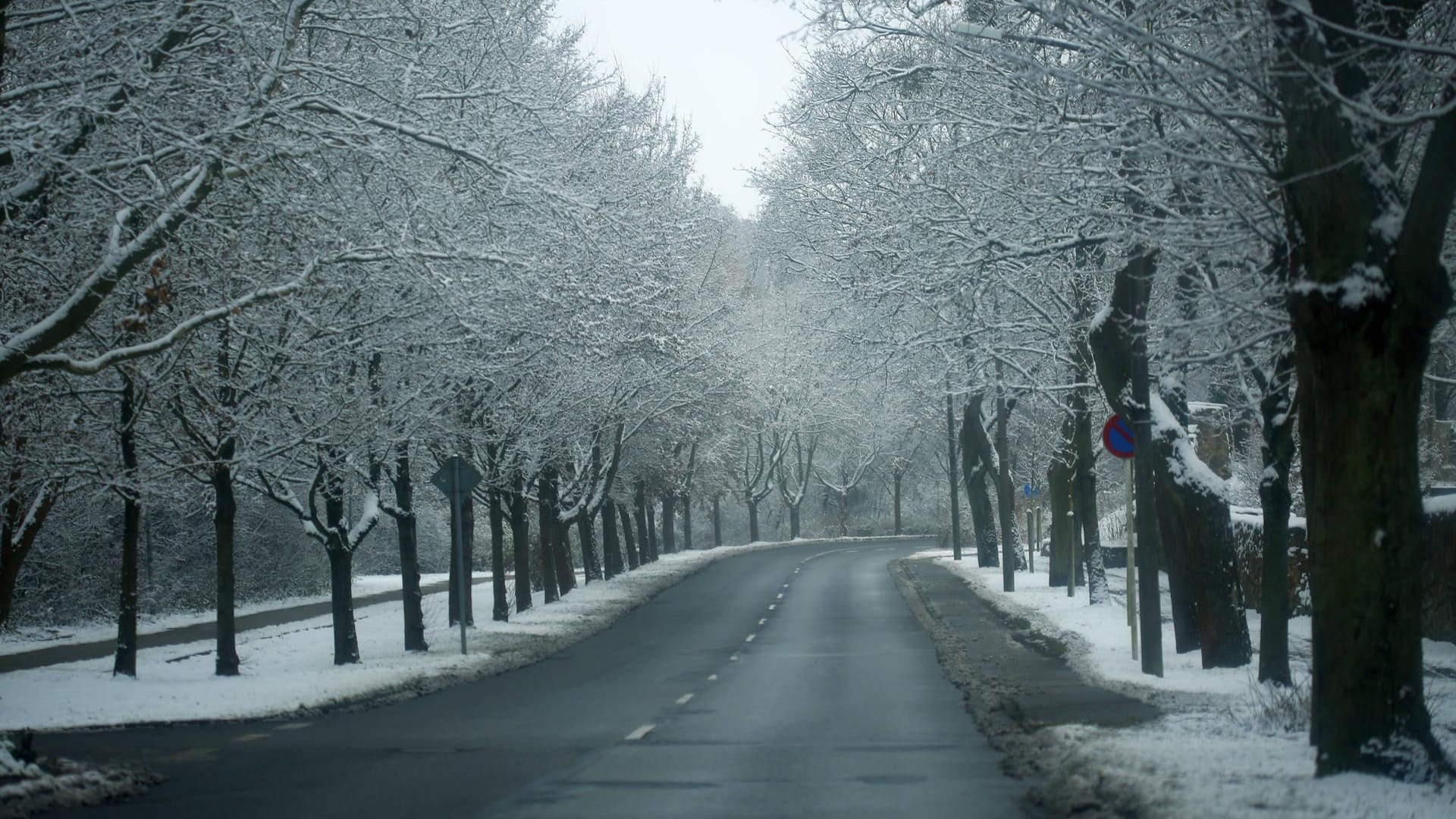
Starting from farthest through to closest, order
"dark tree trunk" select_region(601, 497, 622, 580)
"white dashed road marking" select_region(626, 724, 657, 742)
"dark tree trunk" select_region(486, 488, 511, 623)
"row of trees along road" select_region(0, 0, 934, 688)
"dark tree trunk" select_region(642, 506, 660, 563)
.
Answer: "dark tree trunk" select_region(642, 506, 660, 563) < "dark tree trunk" select_region(601, 497, 622, 580) < "dark tree trunk" select_region(486, 488, 511, 623) < "white dashed road marking" select_region(626, 724, 657, 742) < "row of trees along road" select_region(0, 0, 934, 688)

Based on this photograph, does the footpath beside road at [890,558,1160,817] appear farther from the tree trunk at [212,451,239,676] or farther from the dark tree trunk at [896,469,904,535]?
the dark tree trunk at [896,469,904,535]

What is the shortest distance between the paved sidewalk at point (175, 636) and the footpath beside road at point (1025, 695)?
14795mm

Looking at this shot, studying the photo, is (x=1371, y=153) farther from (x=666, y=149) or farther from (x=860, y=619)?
(x=666, y=149)

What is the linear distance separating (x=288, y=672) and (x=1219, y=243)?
664 inches

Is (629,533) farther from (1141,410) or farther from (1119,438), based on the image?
(1141,410)

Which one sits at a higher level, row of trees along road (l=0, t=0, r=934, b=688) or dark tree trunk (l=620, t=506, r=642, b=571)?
row of trees along road (l=0, t=0, r=934, b=688)

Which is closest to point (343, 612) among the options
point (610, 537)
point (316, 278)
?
point (316, 278)

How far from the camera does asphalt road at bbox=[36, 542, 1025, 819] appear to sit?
1022 centimetres

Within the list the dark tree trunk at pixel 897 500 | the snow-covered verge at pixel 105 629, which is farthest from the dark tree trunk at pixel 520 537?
the dark tree trunk at pixel 897 500

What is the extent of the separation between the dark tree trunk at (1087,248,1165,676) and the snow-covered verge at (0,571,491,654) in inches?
850

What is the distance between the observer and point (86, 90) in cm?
1154

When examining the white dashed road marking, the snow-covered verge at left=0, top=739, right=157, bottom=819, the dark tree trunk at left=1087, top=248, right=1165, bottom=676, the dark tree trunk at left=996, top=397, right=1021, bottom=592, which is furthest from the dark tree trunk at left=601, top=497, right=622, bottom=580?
the snow-covered verge at left=0, top=739, right=157, bottom=819

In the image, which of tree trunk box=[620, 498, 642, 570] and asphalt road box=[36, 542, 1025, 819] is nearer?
asphalt road box=[36, 542, 1025, 819]

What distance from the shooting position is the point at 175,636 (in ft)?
107
